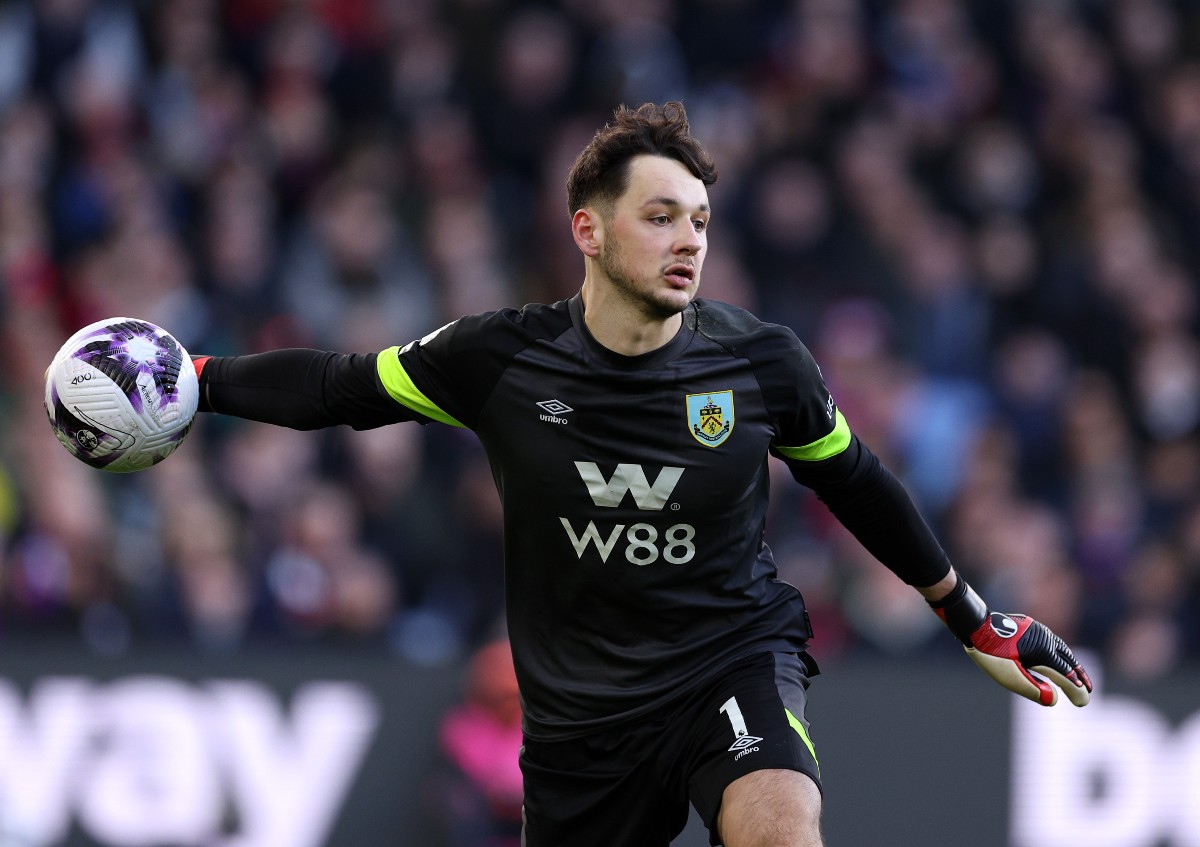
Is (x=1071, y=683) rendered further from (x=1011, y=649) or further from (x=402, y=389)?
(x=402, y=389)

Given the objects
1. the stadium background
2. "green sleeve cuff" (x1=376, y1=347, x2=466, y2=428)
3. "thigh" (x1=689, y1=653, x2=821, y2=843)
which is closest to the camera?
"thigh" (x1=689, y1=653, x2=821, y2=843)

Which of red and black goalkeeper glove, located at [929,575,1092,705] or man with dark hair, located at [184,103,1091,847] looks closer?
man with dark hair, located at [184,103,1091,847]

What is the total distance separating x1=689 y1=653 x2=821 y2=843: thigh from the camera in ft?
16.0

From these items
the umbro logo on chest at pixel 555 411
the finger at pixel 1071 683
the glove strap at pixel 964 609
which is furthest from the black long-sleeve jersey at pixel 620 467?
the finger at pixel 1071 683

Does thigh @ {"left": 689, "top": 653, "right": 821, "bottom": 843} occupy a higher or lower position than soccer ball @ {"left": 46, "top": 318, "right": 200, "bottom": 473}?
lower

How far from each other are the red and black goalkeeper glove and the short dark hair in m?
1.52

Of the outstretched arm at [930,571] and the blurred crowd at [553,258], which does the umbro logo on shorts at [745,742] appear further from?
the blurred crowd at [553,258]

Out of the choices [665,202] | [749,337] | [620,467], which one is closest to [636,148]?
[665,202]

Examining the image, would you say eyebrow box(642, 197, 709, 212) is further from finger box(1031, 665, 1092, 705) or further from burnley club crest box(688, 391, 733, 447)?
finger box(1031, 665, 1092, 705)

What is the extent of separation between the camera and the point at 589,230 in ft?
17.4

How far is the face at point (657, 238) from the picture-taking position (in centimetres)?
506

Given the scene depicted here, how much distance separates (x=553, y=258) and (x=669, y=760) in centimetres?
623

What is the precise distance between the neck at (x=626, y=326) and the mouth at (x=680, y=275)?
4.9 inches

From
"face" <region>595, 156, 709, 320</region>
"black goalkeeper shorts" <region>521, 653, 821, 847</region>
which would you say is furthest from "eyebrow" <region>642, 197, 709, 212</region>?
"black goalkeeper shorts" <region>521, 653, 821, 847</region>
